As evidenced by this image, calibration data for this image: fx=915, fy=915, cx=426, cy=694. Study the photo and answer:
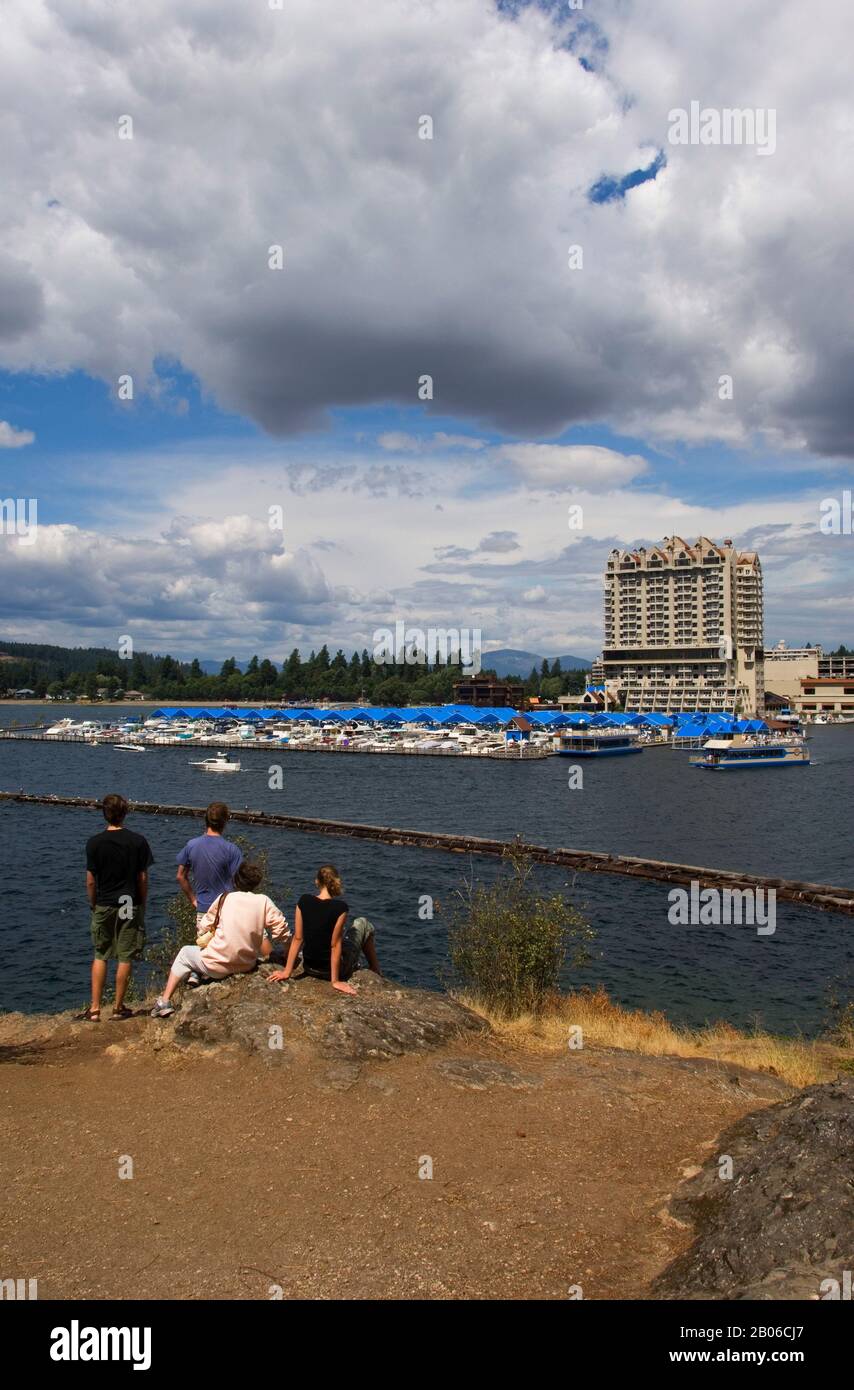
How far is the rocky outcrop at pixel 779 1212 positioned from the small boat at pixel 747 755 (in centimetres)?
9870

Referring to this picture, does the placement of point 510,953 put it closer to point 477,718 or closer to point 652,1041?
point 652,1041

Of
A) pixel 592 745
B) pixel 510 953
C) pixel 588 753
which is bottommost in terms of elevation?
pixel 588 753

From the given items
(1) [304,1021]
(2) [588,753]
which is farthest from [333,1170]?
(2) [588,753]

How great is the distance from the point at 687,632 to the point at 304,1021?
7558 inches

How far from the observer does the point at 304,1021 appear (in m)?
9.52

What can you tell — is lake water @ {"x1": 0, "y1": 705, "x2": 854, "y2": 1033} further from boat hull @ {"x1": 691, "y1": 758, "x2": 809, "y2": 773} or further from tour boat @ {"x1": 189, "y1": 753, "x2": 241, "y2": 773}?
boat hull @ {"x1": 691, "y1": 758, "x2": 809, "y2": 773}

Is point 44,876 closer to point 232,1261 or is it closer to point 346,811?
point 346,811

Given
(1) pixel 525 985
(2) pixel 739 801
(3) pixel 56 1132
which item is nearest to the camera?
(3) pixel 56 1132

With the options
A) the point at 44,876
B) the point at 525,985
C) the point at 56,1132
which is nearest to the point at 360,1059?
the point at 56,1132

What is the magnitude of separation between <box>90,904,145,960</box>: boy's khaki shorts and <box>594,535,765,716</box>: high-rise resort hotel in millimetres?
183657

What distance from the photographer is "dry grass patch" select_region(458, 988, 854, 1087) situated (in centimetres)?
1187
